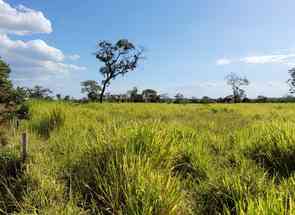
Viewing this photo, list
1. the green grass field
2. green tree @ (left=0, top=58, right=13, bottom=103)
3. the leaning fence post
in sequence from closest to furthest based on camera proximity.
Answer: the green grass field
the leaning fence post
green tree @ (left=0, top=58, right=13, bottom=103)

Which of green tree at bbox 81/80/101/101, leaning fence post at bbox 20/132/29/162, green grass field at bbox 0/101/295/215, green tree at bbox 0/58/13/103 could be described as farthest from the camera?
green tree at bbox 81/80/101/101

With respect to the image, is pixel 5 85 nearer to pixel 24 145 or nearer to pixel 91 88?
pixel 24 145

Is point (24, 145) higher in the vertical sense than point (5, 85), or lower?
lower

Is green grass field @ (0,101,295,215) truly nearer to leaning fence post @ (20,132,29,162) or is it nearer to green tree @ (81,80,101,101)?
leaning fence post @ (20,132,29,162)

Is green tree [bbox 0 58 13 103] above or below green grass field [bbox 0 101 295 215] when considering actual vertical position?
above

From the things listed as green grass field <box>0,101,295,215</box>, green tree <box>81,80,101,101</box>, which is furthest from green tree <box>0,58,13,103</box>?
green tree <box>81,80,101,101</box>

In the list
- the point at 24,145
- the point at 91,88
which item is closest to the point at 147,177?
the point at 24,145

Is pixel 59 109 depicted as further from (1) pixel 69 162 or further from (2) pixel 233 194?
(2) pixel 233 194

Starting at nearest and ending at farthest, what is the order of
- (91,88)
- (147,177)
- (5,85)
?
(147,177) → (5,85) → (91,88)

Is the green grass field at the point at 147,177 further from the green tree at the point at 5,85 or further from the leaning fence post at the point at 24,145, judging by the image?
the green tree at the point at 5,85

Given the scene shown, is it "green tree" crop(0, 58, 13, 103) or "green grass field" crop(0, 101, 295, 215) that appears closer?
"green grass field" crop(0, 101, 295, 215)

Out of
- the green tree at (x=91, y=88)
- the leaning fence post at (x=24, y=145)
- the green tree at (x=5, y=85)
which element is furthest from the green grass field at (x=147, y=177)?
the green tree at (x=91, y=88)

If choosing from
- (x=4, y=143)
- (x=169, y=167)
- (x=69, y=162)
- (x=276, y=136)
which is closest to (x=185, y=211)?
(x=169, y=167)

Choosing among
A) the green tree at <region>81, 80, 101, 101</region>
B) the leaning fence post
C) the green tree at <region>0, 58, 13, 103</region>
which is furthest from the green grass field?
the green tree at <region>81, 80, 101, 101</region>
